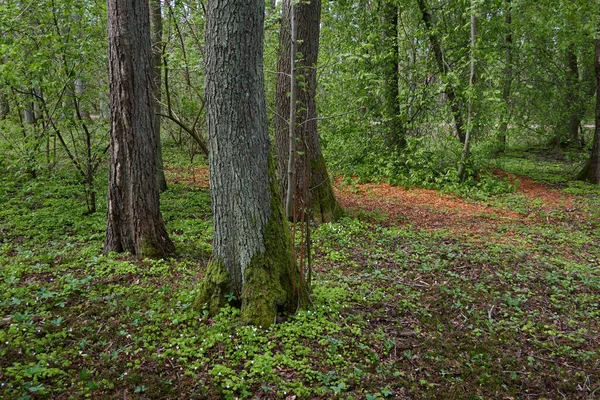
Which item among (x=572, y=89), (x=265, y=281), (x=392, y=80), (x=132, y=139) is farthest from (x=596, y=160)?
(x=132, y=139)

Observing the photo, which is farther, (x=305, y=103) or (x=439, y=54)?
(x=439, y=54)

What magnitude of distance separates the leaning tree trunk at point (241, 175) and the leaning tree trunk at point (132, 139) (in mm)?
1871

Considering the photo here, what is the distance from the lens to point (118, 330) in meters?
3.58

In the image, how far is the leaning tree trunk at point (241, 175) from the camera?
3574 mm

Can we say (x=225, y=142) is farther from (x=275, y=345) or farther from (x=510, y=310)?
(x=510, y=310)

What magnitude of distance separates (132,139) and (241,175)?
2240mm

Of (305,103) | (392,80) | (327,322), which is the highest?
(392,80)

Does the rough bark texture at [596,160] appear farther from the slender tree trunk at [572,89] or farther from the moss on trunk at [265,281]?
the moss on trunk at [265,281]

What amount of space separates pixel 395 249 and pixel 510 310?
2013 mm

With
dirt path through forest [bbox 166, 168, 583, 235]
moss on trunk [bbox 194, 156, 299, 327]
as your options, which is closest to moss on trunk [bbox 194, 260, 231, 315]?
moss on trunk [bbox 194, 156, 299, 327]

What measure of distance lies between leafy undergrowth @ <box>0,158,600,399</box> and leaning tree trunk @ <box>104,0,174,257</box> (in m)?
0.35

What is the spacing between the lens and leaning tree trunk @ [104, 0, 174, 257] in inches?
199

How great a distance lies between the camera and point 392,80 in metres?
11.4

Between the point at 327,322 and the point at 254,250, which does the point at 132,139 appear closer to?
the point at 254,250
